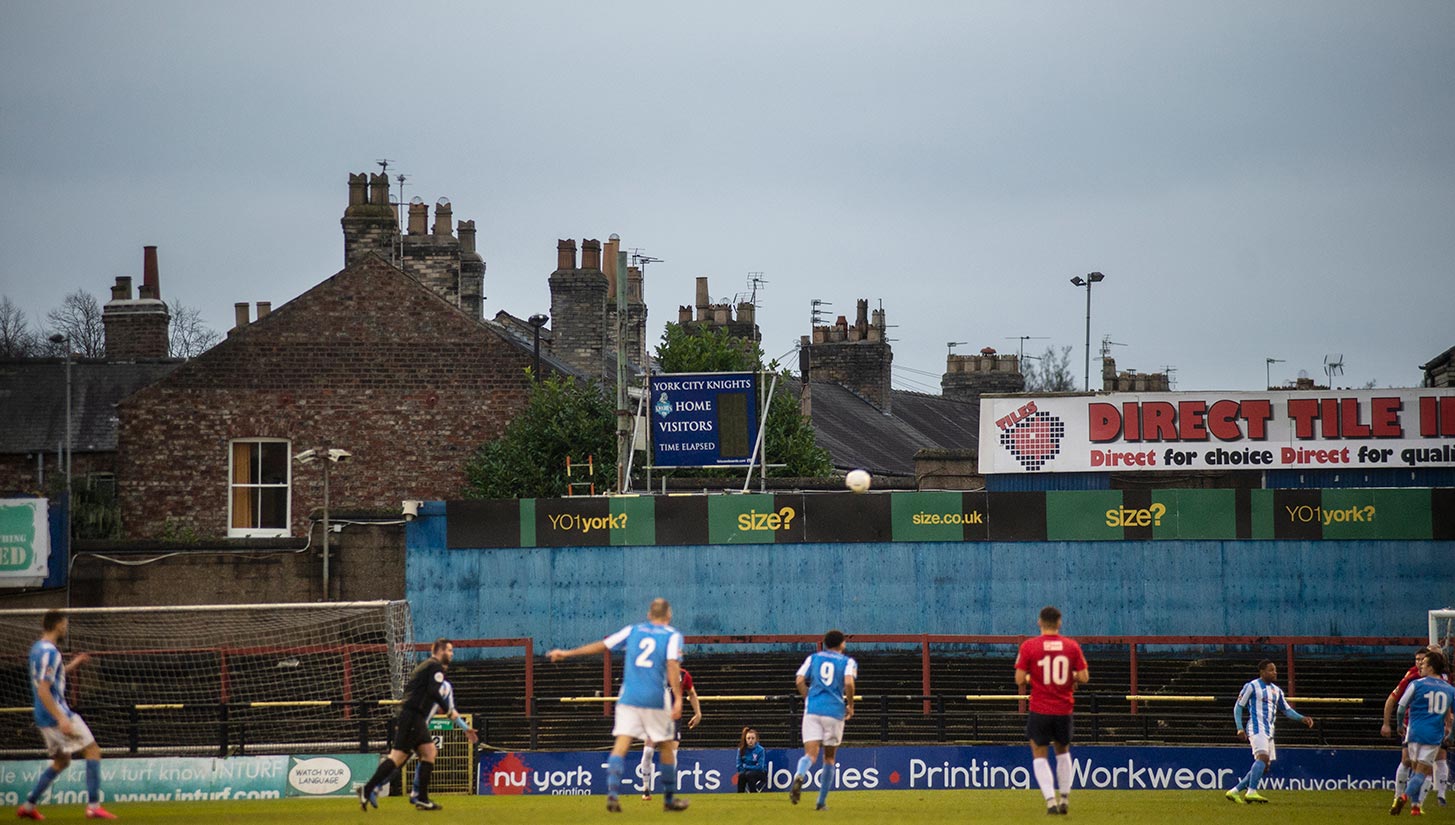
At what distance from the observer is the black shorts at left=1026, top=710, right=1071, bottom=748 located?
14445mm

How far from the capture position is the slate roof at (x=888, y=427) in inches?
2031

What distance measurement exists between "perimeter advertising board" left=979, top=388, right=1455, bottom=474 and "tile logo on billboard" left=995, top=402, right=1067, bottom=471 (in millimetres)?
20

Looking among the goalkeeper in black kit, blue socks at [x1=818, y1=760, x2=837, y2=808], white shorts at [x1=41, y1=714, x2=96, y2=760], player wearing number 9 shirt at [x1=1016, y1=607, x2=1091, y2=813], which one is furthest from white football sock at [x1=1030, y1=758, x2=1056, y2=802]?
white shorts at [x1=41, y1=714, x2=96, y2=760]

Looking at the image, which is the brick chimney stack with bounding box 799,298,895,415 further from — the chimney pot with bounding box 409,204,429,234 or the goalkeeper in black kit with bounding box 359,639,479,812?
the goalkeeper in black kit with bounding box 359,639,479,812

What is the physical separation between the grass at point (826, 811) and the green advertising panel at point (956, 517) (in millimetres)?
10775

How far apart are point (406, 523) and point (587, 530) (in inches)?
140

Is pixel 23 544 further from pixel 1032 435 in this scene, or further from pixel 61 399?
pixel 1032 435

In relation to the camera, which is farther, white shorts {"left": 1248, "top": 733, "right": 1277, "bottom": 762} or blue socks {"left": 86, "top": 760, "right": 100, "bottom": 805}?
white shorts {"left": 1248, "top": 733, "right": 1277, "bottom": 762}

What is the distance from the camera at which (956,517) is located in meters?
31.1

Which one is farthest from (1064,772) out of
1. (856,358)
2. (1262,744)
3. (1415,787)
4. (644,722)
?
(856,358)

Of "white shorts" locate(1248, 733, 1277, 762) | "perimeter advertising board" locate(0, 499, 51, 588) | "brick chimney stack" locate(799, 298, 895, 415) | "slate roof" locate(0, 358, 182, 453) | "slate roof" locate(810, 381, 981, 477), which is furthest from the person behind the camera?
"brick chimney stack" locate(799, 298, 895, 415)

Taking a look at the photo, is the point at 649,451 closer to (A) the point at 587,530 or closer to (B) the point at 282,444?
(A) the point at 587,530

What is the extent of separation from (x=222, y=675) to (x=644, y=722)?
14.0 metres

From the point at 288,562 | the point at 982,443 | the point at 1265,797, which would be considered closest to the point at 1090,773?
the point at 1265,797
